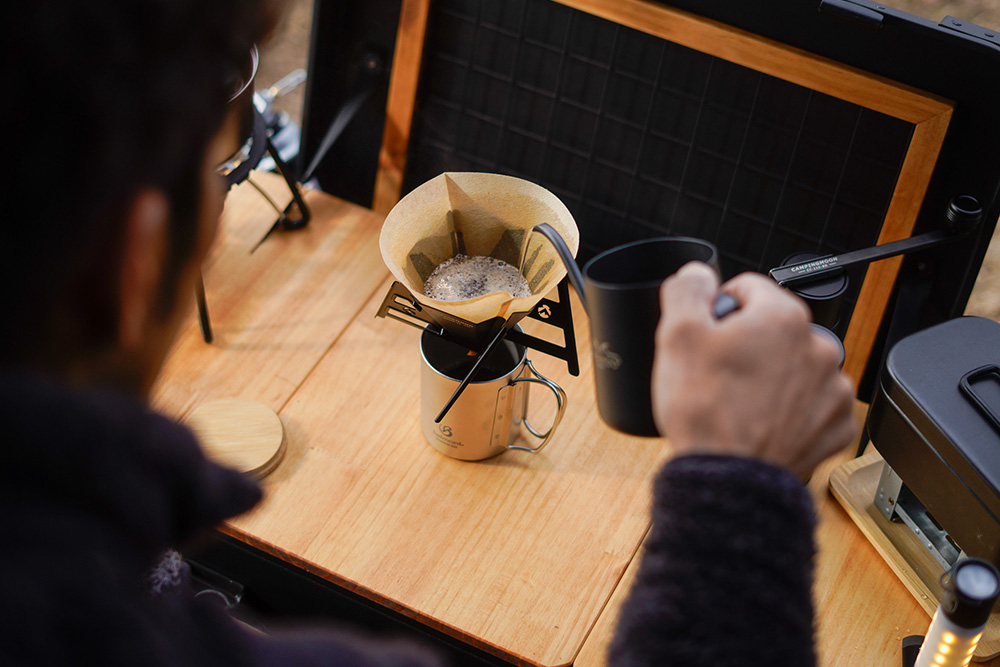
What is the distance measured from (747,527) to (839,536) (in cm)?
70

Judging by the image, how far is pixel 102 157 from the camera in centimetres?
37

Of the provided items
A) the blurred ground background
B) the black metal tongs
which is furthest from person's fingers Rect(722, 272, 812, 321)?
the blurred ground background

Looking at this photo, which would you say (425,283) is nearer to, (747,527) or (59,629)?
(747,527)

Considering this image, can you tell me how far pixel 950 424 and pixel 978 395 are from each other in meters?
0.05

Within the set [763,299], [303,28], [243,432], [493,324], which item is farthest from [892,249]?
[303,28]

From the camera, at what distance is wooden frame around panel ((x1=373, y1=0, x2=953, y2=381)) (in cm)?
120

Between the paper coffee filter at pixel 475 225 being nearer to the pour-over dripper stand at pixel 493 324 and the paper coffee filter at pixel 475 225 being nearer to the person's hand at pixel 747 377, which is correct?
the pour-over dripper stand at pixel 493 324

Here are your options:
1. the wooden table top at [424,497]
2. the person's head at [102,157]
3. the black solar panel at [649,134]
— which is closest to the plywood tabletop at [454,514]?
the wooden table top at [424,497]

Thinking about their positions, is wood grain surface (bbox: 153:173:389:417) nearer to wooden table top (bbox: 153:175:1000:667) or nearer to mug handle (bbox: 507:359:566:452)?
wooden table top (bbox: 153:175:1000:667)

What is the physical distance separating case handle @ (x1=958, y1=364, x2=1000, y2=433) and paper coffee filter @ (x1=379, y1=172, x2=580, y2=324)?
49cm

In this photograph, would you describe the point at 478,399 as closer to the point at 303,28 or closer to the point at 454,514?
the point at 454,514

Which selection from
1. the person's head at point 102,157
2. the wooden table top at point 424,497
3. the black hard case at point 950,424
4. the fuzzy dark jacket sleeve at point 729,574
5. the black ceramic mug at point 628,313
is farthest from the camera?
the wooden table top at point 424,497

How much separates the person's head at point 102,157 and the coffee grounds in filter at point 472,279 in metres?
0.75

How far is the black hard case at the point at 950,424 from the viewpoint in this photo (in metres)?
0.97
